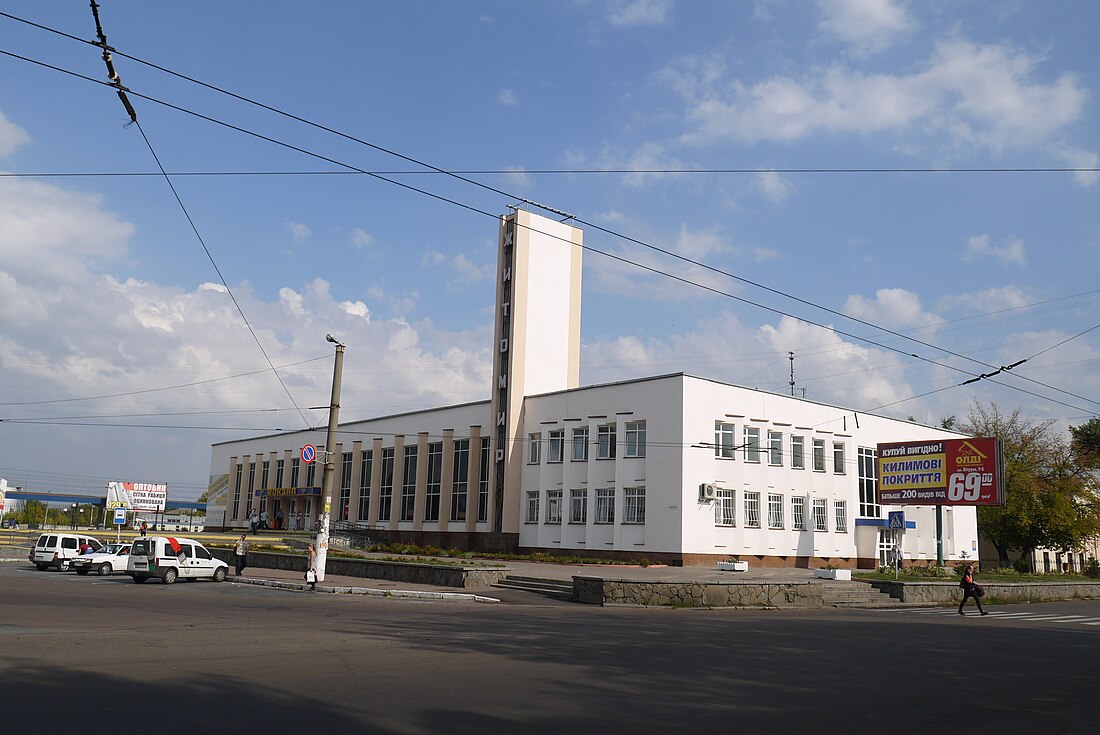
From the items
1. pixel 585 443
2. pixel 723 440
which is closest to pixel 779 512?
pixel 723 440

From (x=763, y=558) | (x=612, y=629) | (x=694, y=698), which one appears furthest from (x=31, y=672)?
(x=763, y=558)

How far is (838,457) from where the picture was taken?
53.0 meters

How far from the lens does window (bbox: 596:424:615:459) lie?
49.5 m

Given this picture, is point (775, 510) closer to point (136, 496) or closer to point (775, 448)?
point (775, 448)

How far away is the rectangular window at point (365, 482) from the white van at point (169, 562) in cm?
3290

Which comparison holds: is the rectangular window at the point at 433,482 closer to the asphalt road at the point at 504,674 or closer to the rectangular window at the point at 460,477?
the rectangular window at the point at 460,477

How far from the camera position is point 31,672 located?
10.2 metres

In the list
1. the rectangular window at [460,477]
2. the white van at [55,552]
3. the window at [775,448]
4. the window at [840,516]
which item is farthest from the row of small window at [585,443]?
the white van at [55,552]

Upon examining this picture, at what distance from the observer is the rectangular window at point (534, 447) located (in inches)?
2102

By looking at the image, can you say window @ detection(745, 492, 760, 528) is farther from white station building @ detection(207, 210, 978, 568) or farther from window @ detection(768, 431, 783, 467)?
window @ detection(768, 431, 783, 467)

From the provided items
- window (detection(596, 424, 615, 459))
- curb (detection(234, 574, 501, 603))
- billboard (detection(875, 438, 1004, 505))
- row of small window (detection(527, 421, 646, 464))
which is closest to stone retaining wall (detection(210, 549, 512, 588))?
curb (detection(234, 574, 501, 603))

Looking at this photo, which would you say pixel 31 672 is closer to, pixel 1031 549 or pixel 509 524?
pixel 509 524

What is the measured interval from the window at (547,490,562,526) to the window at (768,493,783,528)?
1197 cm

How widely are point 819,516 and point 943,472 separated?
832 centimetres
